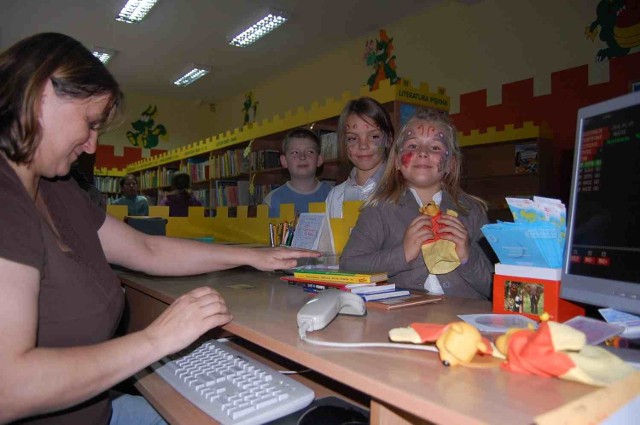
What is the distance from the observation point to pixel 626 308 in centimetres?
A: 70

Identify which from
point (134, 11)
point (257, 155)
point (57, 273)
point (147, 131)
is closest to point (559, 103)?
point (257, 155)

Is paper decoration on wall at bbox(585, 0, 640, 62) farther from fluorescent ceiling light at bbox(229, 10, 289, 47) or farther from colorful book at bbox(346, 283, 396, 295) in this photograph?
colorful book at bbox(346, 283, 396, 295)

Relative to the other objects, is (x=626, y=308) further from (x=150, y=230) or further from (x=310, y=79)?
(x=310, y=79)

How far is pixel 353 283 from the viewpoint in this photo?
114 centimetres

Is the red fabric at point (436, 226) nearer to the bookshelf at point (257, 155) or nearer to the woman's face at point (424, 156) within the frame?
the woman's face at point (424, 156)

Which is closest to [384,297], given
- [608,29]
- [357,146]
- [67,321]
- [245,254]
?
[245,254]

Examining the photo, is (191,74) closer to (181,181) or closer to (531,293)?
(181,181)

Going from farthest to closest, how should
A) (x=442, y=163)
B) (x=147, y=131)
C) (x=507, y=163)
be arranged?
(x=147, y=131) < (x=507, y=163) < (x=442, y=163)

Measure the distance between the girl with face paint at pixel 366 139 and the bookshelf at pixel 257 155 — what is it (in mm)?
438

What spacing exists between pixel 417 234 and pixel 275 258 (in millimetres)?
441

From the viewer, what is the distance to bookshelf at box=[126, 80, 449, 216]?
351 centimetres

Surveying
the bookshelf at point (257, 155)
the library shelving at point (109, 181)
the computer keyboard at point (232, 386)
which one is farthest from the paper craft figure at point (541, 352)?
the library shelving at point (109, 181)

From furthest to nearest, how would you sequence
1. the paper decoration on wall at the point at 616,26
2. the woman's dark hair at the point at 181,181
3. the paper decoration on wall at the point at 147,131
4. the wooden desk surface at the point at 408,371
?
the paper decoration on wall at the point at 147,131 < the woman's dark hair at the point at 181,181 < the paper decoration on wall at the point at 616,26 < the wooden desk surface at the point at 408,371

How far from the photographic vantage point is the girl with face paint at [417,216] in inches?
51.9
